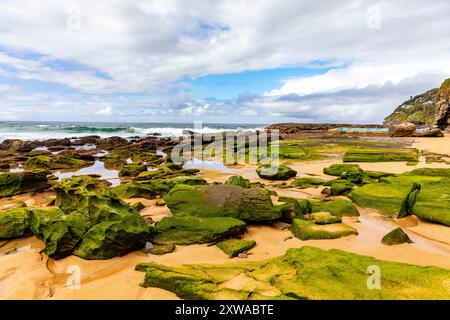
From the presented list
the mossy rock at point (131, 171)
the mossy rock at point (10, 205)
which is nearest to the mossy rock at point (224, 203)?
the mossy rock at point (10, 205)

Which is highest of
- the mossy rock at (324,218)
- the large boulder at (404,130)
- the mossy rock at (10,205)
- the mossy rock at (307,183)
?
the large boulder at (404,130)

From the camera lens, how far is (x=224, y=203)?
6809 mm

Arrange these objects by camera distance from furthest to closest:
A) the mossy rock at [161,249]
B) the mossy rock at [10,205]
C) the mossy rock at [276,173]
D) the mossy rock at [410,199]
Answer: the mossy rock at [276,173]
the mossy rock at [10,205]
the mossy rock at [410,199]
the mossy rock at [161,249]

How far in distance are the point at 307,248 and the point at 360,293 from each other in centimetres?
131

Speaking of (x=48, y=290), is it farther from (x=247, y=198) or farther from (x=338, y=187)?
(x=338, y=187)

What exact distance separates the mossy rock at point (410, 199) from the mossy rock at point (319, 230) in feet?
5.48

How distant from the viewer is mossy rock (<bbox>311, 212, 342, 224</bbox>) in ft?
21.0

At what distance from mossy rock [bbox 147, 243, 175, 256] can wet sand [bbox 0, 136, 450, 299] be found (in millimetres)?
113

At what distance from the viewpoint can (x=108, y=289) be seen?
427cm

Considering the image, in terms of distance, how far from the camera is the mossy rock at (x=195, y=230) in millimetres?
5832

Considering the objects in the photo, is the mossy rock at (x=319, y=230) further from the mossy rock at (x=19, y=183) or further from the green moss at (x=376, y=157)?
the green moss at (x=376, y=157)

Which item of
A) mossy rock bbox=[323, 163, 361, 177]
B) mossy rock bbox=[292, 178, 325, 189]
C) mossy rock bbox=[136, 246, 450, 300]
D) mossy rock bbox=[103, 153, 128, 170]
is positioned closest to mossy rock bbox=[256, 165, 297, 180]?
mossy rock bbox=[292, 178, 325, 189]
